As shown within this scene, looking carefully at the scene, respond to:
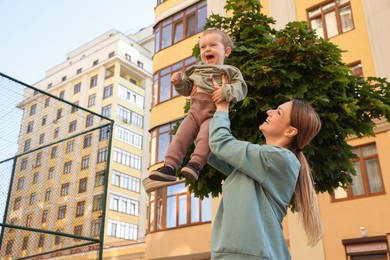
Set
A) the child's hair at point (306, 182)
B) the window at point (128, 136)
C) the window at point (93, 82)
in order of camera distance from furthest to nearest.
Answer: the window at point (93, 82), the window at point (128, 136), the child's hair at point (306, 182)

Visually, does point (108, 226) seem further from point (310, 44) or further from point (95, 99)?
point (310, 44)

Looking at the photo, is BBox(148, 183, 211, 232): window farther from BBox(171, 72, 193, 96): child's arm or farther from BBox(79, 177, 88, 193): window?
BBox(171, 72, 193, 96): child's arm

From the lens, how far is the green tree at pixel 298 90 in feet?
24.7

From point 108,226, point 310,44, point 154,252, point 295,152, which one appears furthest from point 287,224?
point 108,226

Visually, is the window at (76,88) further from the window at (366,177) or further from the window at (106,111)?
the window at (366,177)

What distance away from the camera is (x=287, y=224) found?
634 inches

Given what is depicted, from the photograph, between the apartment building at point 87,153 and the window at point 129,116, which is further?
the window at point 129,116

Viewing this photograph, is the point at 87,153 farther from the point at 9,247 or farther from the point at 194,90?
the point at 194,90

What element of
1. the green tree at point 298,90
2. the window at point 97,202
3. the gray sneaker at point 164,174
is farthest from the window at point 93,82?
the gray sneaker at point 164,174

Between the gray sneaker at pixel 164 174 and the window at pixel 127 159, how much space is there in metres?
47.8

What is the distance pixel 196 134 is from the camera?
3205mm

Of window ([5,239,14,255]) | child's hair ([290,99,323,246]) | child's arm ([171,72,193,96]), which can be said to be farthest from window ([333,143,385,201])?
child's arm ([171,72,193,96])

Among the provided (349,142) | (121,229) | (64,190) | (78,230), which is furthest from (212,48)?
(121,229)

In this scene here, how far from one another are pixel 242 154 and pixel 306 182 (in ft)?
1.88
